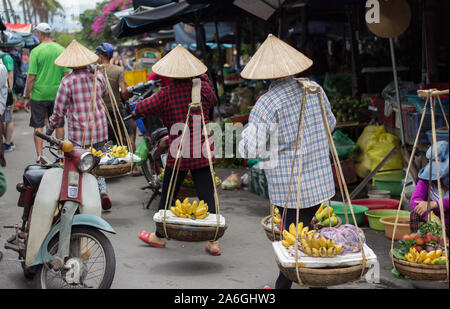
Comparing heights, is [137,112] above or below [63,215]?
above

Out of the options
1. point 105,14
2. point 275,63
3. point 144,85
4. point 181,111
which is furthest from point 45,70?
point 105,14

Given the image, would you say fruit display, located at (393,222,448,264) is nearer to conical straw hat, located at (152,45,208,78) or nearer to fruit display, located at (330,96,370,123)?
conical straw hat, located at (152,45,208,78)

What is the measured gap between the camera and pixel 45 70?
8.84 m

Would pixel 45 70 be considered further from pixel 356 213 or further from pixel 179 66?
pixel 356 213

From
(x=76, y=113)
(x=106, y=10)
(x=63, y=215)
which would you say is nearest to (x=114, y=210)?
(x=76, y=113)

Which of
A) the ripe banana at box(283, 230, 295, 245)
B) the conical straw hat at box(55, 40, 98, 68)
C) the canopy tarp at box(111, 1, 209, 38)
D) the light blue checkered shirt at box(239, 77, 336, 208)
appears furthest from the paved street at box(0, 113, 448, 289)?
the canopy tarp at box(111, 1, 209, 38)

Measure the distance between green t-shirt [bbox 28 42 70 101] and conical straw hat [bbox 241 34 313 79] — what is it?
5.07 m

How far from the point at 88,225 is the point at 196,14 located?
780 cm

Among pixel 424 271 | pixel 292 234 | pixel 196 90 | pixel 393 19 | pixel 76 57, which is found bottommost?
pixel 424 271

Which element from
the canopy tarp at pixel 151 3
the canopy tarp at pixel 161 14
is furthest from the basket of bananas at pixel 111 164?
the canopy tarp at pixel 151 3

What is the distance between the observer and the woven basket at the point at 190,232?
500 cm

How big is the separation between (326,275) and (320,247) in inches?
8.5
